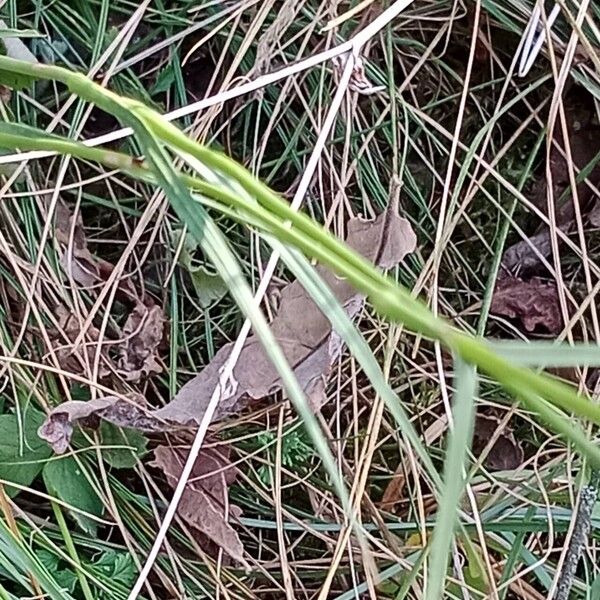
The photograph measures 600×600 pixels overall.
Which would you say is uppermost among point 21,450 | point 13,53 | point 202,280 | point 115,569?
point 13,53

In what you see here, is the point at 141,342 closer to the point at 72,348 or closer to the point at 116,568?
the point at 72,348

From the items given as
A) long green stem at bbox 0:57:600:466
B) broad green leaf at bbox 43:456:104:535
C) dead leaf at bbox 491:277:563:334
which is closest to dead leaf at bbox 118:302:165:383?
broad green leaf at bbox 43:456:104:535

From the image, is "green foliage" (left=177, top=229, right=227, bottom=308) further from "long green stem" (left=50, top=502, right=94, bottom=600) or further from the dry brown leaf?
"long green stem" (left=50, top=502, right=94, bottom=600)

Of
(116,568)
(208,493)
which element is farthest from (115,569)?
(208,493)

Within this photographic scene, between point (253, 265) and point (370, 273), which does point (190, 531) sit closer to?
point (253, 265)

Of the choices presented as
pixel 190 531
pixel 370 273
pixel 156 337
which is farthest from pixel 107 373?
pixel 370 273

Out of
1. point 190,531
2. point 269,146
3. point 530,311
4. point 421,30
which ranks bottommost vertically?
point 190,531
